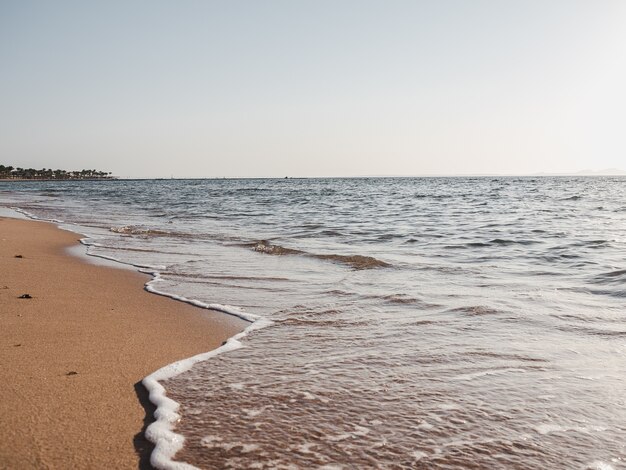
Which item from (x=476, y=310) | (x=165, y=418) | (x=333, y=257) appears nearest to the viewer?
(x=165, y=418)

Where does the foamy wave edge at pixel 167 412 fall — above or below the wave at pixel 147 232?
below

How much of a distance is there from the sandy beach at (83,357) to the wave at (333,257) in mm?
3665

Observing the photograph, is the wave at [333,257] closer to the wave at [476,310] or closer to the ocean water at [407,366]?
the ocean water at [407,366]

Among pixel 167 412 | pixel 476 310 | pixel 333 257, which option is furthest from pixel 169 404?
pixel 333 257

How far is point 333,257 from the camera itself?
10.2m

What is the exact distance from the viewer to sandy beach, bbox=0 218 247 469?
258 centimetres

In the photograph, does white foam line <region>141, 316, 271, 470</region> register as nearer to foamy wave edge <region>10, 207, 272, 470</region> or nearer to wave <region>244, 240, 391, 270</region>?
foamy wave edge <region>10, 207, 272, 470</region>

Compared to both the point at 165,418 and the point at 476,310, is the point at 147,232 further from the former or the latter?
the point at 165,418

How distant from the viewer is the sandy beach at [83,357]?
102 inches

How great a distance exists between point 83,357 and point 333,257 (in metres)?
6.66

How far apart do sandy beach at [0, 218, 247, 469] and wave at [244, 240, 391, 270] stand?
3665mm

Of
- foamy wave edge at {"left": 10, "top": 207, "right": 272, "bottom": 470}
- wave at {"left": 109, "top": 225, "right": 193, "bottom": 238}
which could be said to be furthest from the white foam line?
wave at {"left": 109, "top": 225, "right": 193, "bottom": 238}

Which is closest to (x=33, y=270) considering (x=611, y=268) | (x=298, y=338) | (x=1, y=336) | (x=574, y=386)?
(x=1, y=336)

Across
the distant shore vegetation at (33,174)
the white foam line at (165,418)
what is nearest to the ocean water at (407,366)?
the white foam line at (165,418)
